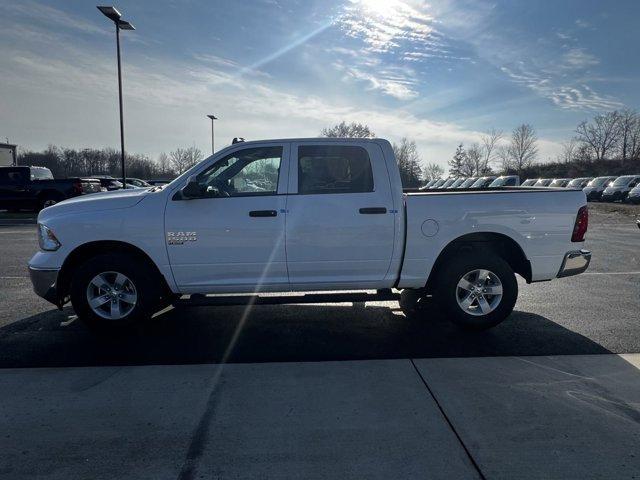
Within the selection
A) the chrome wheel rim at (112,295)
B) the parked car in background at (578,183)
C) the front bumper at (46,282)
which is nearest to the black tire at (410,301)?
the chrome wheel rim at (112,295)

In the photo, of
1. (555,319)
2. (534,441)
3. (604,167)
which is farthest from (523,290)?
(604,167)

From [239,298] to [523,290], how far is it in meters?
4.59

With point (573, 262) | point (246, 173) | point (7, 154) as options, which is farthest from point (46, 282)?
point (7, 154)

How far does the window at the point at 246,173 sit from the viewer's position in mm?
4707

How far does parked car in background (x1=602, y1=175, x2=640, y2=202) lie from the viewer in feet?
105

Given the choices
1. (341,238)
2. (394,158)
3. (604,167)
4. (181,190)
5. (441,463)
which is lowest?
(441,463)

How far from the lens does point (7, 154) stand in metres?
37.4

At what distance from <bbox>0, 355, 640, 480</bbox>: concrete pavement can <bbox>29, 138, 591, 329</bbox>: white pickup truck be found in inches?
37.4

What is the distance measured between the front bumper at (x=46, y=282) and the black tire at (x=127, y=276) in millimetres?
206

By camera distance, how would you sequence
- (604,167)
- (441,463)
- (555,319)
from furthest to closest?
1. (604,167)
2. (555,319)
3. (441,463)

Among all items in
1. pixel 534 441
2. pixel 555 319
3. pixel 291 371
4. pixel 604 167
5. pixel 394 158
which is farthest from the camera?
pixel 604 167

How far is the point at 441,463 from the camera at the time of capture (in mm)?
2613

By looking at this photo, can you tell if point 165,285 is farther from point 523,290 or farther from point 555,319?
point 523,290

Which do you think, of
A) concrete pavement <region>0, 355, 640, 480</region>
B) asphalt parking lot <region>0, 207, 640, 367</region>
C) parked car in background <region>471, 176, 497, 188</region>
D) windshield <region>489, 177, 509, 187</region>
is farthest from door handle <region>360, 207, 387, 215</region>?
parked car in background <region>471, 176, 497, 188</region>
